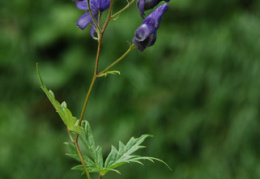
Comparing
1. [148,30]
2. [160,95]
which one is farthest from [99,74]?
[160,95]

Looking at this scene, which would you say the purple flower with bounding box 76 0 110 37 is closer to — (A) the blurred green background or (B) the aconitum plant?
(B) the aconitum plant

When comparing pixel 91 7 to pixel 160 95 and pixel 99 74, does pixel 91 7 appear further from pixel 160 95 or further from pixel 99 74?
pixel 160 95

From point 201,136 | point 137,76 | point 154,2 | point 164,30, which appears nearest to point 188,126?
point 201,136

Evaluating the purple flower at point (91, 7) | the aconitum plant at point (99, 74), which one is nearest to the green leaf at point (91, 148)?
the aconitum plant at point (99, 74)

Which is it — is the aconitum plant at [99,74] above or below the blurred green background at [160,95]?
above

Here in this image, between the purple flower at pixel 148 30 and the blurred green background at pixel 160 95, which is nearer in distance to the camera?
the purple flower at pixel 148 30

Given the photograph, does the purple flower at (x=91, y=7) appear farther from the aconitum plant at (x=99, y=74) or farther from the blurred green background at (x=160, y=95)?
the blurred green background at (x=160, y=95)

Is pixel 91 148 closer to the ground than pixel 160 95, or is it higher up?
higher up

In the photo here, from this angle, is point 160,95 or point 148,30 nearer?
point 148,30

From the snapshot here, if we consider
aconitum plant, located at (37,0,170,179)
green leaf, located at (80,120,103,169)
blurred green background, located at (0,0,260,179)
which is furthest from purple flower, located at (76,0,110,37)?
blurred green background, located at (0,0,260,179)
